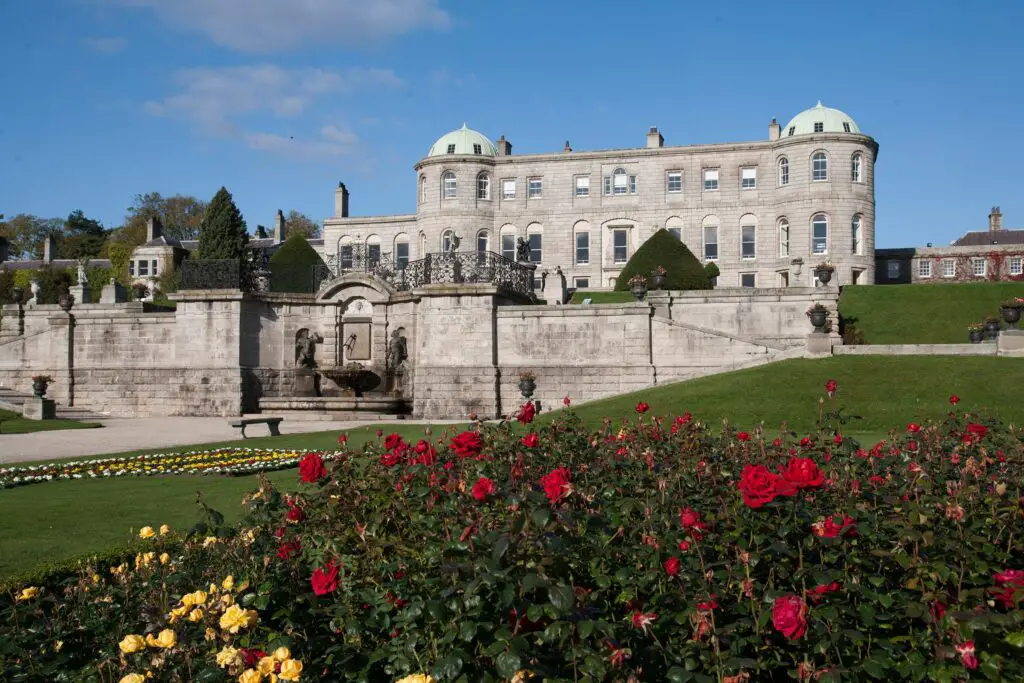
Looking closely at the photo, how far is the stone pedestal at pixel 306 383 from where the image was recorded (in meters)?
31.6

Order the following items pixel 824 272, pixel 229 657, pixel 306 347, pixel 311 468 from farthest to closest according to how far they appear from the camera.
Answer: pixel 306 347 → pixel 824 272 → pixel 311 468 → pixel 229 657

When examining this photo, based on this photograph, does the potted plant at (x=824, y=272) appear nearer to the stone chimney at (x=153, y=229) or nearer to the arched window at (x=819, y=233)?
the arched window at (x=819, y=233)

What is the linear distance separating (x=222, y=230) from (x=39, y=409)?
21732 mm

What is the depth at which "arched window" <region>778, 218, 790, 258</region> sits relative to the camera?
54.3 m

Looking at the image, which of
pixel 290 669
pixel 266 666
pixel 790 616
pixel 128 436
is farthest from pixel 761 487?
pixel 128 436

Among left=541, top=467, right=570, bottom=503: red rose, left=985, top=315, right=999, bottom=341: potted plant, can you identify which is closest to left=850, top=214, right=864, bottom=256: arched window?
left=985, top=315, right=999, bottom=341: potted plant

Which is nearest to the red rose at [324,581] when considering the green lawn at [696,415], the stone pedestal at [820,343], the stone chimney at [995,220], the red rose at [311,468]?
the red rose at [311,468]

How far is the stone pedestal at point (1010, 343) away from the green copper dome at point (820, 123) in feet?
98.6

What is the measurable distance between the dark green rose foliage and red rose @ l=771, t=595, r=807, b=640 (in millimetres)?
10

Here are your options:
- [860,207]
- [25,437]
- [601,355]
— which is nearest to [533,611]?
[25,437]

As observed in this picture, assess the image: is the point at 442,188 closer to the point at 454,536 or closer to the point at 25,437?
the point at 25,437

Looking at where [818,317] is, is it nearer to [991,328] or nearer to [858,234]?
[991,328]

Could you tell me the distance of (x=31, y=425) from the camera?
88.7 feet

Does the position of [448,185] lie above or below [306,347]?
above
